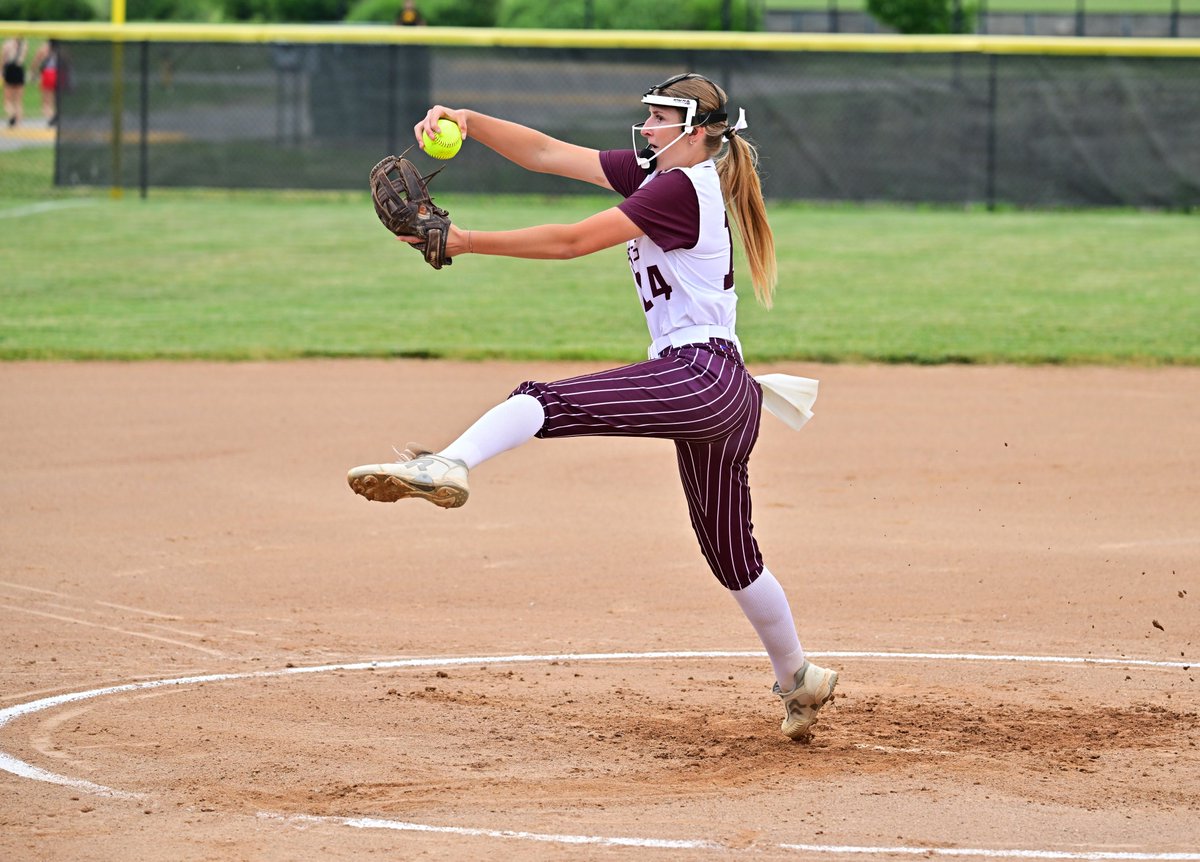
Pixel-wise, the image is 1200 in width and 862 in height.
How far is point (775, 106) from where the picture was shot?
20.7m

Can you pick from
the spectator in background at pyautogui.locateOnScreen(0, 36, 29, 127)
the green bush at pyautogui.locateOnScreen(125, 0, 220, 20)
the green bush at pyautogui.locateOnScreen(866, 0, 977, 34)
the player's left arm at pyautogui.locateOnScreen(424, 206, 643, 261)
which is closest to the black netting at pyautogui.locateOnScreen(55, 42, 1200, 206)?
the spectator in background at pyautogui.locateOnScreen(0, 36, 29, 127)

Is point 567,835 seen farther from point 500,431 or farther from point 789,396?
point 789,396

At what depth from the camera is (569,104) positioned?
20859 mm

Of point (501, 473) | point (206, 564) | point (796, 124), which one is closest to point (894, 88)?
point (796, 124)

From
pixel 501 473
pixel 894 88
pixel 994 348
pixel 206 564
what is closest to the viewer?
pixel 206 564

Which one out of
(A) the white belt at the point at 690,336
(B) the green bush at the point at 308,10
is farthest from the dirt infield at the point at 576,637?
(B) the green bush at the point at 308,10

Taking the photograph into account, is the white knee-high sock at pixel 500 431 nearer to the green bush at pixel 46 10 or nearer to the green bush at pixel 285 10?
the green bush at pixel 46 10

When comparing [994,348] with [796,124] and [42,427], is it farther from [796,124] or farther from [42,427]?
[796,124]

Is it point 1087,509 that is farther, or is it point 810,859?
point 1087,509

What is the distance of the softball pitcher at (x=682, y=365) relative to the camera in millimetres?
4277

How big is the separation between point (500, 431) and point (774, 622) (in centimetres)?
116

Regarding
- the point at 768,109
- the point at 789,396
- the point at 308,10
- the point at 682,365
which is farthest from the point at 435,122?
the point at 308,10

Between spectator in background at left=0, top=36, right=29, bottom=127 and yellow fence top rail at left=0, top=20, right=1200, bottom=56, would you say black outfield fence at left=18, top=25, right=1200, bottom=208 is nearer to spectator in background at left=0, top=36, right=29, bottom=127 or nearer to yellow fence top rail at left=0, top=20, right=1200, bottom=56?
yellow fence top rail at left=0, top=20, right=1200, bottom=56

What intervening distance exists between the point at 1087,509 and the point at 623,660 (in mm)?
3373
